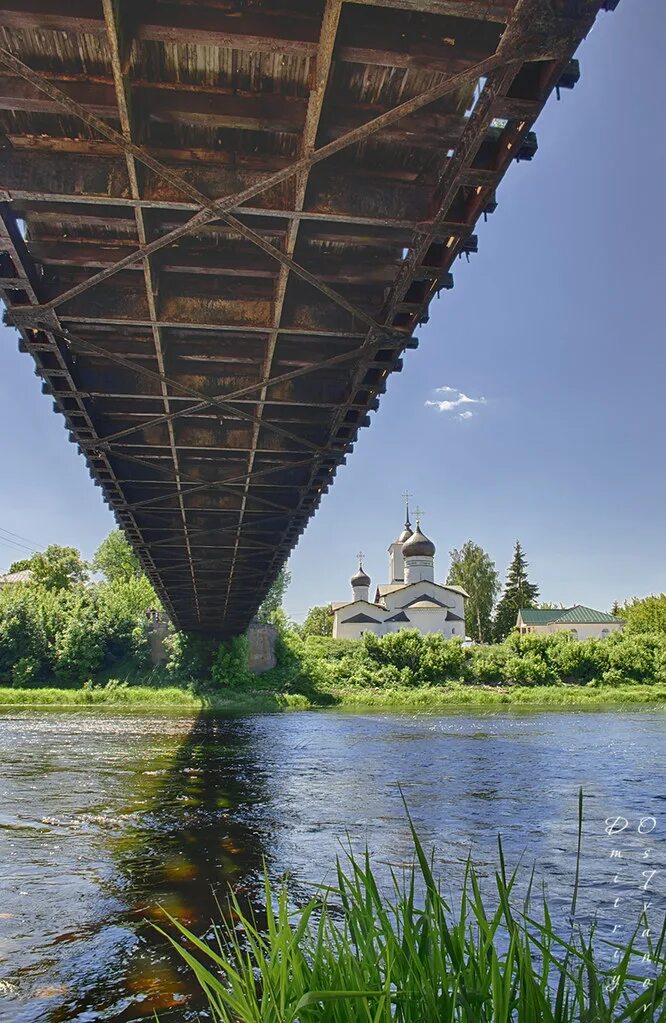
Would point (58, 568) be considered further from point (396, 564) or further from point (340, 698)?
point (340, 698)

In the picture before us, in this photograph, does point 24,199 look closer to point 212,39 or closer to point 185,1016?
point 212,39

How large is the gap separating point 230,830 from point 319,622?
107 m

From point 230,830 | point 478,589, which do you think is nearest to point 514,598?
point 478,589

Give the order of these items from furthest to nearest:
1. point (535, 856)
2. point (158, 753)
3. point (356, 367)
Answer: point (158, 753) → point (356, 367) → point (535, 856)

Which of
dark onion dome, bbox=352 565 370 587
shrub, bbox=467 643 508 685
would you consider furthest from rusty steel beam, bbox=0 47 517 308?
dark onion dome, bbox=352 565 370 587

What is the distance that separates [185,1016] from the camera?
4.43 metres

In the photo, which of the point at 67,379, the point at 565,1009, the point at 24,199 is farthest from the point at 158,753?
the point at 565,1009

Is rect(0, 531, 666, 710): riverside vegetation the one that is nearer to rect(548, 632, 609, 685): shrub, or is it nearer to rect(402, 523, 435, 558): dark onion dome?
rect(548, 632, 609, 685): shrub

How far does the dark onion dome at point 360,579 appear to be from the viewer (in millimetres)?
92062

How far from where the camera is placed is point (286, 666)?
5372 centimetres

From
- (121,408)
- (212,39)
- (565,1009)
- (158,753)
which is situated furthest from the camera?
(158,753)

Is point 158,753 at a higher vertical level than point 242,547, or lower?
lower

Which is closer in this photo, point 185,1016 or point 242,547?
point 185,1016

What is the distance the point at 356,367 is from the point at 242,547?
1173cm
